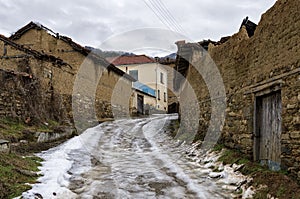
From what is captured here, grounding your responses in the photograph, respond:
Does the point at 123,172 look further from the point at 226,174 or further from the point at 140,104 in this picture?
the point at 140,104

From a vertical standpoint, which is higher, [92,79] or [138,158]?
[92,79]

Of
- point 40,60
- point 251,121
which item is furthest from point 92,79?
point 251,121

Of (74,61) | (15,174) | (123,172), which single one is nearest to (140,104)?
(74,61)

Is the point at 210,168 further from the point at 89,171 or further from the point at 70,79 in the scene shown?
the point at 70,79

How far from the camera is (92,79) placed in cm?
1858

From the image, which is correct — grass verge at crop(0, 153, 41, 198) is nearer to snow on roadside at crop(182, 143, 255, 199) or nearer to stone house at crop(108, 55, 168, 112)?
snow on roadside at crop(182, 143, 255, 199)

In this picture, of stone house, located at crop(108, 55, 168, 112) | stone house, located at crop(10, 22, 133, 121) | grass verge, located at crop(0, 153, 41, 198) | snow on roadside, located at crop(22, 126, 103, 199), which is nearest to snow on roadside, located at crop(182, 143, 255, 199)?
snow on roadside, located at crop(22, 126, 103, 199)

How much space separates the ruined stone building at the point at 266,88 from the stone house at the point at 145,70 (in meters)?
25.3

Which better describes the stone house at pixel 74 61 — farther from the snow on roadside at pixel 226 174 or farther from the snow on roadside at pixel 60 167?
the snow on roadside at pixel 226 174

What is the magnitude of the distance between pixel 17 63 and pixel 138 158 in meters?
7.18

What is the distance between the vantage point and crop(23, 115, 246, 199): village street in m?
5.00

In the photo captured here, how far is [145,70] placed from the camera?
3431cm

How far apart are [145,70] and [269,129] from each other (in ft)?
94.7

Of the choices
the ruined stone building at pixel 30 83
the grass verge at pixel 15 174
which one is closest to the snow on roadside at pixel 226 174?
the grass verge at pixel 15 174
